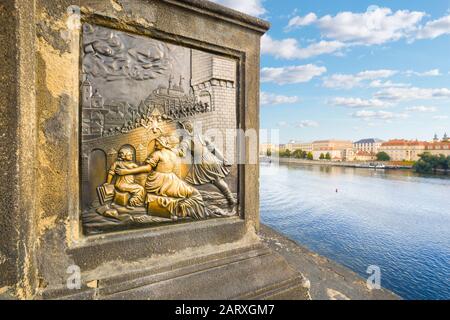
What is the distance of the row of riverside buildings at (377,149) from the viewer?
252 ft

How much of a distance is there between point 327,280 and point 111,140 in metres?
3.45

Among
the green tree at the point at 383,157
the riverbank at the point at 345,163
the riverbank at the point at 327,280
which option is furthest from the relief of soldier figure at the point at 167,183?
the green tree at the point at 383,157

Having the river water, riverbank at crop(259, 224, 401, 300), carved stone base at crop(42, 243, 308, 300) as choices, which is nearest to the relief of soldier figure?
carved stone base at crop(42, 243, 308, 300)

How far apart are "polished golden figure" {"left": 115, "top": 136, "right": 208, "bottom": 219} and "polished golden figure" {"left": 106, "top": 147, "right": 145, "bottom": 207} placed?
1.5 inches

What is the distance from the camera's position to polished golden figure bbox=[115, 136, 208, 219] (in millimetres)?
2525

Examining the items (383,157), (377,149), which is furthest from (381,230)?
(377,149)

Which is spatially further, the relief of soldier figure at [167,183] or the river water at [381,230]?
the river water at [381,230]

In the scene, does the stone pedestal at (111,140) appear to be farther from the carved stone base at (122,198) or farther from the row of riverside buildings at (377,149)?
the row of riverside buildings at (377,149)

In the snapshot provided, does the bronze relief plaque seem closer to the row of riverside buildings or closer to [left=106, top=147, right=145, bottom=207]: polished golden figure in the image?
[left=106, top=147, right=145, bottom=207]: polished golden figure

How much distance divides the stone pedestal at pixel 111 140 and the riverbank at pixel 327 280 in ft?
2.13

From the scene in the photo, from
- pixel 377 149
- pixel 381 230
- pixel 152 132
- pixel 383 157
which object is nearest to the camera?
pixel 152 132

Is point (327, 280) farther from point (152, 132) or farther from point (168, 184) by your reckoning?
point (152, 132)

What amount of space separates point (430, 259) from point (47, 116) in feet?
62.6

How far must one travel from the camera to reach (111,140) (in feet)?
7.64
